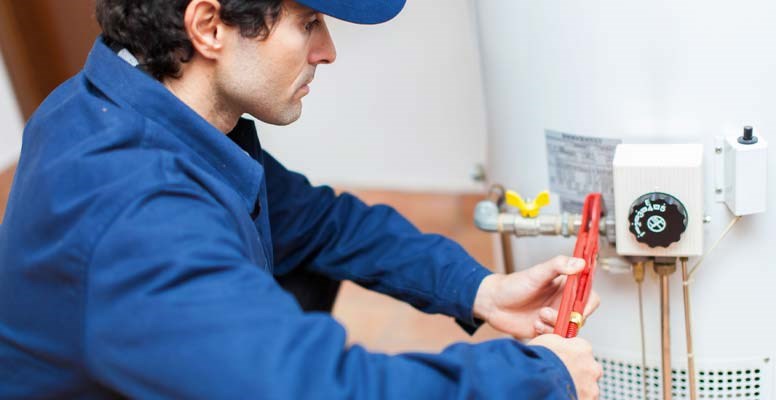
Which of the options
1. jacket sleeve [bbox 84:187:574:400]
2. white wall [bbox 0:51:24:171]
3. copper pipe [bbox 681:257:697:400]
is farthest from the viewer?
white wall [bbox 0:51:24:171]

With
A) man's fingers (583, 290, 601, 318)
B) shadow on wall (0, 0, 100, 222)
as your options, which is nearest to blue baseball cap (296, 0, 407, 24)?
man's fingers (583, 290, 601, 318)

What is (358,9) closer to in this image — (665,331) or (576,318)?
(576,318)

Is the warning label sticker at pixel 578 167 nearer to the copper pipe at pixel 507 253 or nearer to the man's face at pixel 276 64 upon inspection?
the copper pipe at pixel 507 253

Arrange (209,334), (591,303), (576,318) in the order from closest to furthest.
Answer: (209,334) → (576,318) → (591,303)

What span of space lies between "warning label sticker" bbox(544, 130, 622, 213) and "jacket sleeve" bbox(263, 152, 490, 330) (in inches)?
5.5

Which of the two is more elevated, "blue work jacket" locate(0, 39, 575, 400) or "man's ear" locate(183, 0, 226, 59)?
"man's ear" locate(183, 0, 226, 59)

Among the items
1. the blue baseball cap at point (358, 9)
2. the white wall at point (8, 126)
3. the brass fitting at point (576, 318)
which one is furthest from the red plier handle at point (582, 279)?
the white wall at point (8, 126)

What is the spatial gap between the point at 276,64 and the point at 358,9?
0.09m

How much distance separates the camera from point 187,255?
2.28 feet

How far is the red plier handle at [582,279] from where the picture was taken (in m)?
0.90

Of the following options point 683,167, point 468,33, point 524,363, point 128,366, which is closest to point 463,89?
point 468,33

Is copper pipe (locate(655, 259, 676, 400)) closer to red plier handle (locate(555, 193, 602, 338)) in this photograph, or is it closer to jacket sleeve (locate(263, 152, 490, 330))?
red plier handle (locate(555, 193, 602, 338))

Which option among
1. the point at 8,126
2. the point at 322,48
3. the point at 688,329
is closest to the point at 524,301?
the point at 688,329

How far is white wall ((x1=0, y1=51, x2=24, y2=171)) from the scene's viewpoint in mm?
2238
